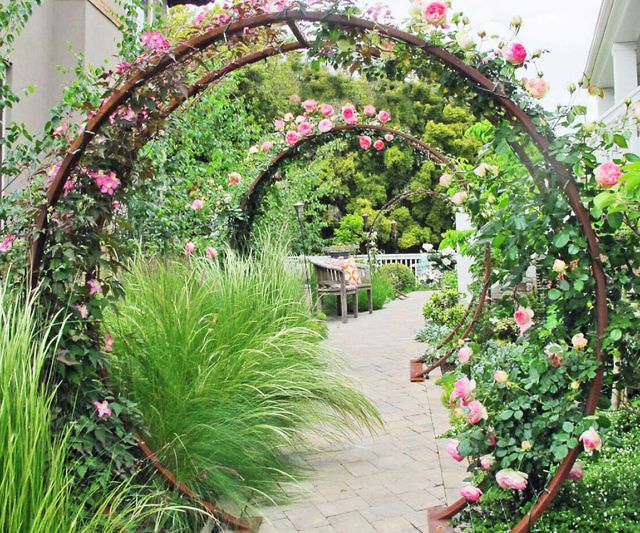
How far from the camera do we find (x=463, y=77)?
2322 mm

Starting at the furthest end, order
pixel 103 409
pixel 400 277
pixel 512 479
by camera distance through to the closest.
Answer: pixel 400 277 → pixel 103 409 → pixel 512 479

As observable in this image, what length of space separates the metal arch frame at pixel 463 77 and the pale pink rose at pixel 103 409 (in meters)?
0.54

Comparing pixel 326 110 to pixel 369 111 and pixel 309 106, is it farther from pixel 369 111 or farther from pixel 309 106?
pixel 369 111

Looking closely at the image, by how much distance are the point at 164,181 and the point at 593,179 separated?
131 inches

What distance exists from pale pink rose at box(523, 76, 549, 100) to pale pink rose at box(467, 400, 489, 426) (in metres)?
1.13

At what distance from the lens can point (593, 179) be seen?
2.21 m

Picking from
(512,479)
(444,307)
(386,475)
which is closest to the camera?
(512,479)

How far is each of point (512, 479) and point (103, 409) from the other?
1.49 m


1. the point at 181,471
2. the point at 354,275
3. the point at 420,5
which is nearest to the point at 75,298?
the point at 181,471

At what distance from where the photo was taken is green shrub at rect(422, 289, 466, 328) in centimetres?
630

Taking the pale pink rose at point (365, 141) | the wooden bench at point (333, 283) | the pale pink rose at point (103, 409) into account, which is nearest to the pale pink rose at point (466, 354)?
the pale pink rose at point (103, 409)

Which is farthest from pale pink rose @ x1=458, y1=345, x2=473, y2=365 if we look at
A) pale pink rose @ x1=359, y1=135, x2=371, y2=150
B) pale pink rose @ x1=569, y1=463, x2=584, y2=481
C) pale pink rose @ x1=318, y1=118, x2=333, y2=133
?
pale pink rose @ x1=359, y1=135, x2=371, y2=150

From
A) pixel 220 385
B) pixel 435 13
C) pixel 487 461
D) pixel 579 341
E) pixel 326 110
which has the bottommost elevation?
pixel 487 461

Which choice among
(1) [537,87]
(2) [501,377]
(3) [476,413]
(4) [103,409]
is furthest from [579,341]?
(4) [103,409]
